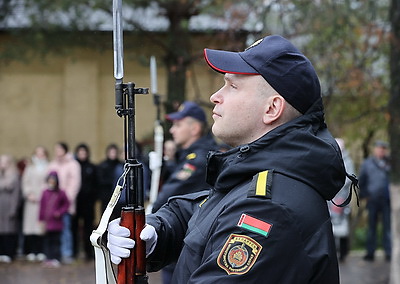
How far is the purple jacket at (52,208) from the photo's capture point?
11680 mm

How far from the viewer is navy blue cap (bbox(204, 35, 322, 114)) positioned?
8.48 ft

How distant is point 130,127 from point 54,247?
9559 mm

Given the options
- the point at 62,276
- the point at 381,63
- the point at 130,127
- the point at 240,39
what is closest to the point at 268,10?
the point at 240,39

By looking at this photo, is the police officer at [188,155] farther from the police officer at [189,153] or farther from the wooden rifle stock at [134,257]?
the wooden rifle stock at [134,257]

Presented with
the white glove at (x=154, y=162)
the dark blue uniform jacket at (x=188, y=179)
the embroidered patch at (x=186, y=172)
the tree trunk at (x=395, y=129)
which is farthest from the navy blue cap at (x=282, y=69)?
the tree trunk at (x=395, y=129)

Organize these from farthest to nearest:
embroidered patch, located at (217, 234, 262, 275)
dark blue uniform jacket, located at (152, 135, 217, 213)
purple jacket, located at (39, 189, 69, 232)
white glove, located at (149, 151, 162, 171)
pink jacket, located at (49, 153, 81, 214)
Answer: pink jacket, located at (49, 153, 81, 214) < purple jacket, located at (39, 189, 69, 232) < white glove, located at (149, 151, 162, 171) < dark blue uniform jacket, located at (152, 135, 217, 213) < embroidered patch, located at (217, 234, 262, 275)

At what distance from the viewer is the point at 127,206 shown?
2.65 meters

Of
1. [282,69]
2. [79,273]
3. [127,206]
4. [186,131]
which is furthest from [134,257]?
[79,273]

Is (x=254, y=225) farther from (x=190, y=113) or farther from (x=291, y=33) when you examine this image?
(x=291, y=33)

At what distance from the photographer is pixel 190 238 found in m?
2.62

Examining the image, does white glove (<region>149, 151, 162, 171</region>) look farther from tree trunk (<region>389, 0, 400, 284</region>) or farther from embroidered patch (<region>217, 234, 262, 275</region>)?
embroidered patch (<region>217, 234, 262, 275</region>)

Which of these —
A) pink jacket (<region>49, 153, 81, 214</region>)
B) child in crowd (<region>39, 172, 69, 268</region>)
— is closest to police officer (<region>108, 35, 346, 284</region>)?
child in crowd (<region>39, 172, 69, 268</region>)

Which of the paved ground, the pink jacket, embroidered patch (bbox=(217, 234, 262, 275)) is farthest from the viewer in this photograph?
the pink jacket

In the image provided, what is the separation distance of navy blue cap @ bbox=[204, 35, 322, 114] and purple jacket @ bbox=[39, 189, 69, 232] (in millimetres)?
9399
